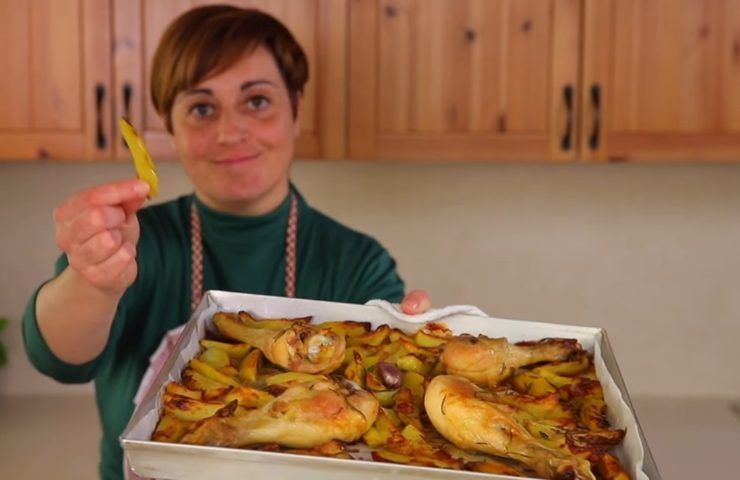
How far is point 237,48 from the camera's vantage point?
4.44 feet

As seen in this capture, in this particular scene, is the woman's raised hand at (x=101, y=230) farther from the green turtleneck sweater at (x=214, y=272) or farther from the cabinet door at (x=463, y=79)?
the cabinet door at (x=463, y=79)

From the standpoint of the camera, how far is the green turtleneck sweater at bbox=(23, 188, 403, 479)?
1340 millimetres

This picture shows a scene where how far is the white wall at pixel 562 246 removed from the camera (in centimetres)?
229

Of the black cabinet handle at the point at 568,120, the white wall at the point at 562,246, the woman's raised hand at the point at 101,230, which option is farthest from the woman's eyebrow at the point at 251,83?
the white wall at the point at 562,246

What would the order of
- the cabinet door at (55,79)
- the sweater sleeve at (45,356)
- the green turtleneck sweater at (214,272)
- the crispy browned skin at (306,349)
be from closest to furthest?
the crispy browned skin at (306,349) → the sweater sleeve at (45,356) → the green turtleneck sweater at (214,272) → the cabinet door at (55,79)

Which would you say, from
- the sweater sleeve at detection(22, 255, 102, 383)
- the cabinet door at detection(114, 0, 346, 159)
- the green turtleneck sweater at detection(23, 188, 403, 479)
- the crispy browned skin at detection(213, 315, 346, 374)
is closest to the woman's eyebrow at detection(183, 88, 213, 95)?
the green turtleneck sweater at detection(23, 188, 403, 479)

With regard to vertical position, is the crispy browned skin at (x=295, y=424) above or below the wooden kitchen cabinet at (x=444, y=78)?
below

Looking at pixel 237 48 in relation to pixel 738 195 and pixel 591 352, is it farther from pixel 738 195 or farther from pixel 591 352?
pixel 738 195

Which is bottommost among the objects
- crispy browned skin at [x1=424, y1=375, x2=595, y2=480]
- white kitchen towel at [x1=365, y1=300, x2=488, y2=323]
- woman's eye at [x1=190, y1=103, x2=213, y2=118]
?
crispy browned skin at [x1=424, y1=375, x2=595, y2=480]

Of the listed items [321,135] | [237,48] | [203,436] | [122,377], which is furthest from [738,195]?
[203,436]

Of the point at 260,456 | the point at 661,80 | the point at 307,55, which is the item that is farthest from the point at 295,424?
the point at 661,80

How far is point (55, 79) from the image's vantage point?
75.7 inches

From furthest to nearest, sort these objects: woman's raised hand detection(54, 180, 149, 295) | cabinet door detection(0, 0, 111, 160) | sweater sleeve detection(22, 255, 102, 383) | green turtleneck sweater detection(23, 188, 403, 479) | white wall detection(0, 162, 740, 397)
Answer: white wall detection(0, 162, 740, 397) → cabinet door detection(0, 0, 111, 160) → green turtleneck sweater detection(23, 188, 403, 479) → sweater sleeve detection(22, 255, 102, 383) → woman's raised hand detection(54, 180, 149, 295)

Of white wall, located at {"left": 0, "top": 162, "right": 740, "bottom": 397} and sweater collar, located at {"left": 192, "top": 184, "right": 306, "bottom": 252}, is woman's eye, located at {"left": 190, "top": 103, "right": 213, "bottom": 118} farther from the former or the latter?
white wall, located at {"left": 0, "top": 162, "right": 740, "bottom": 397}
